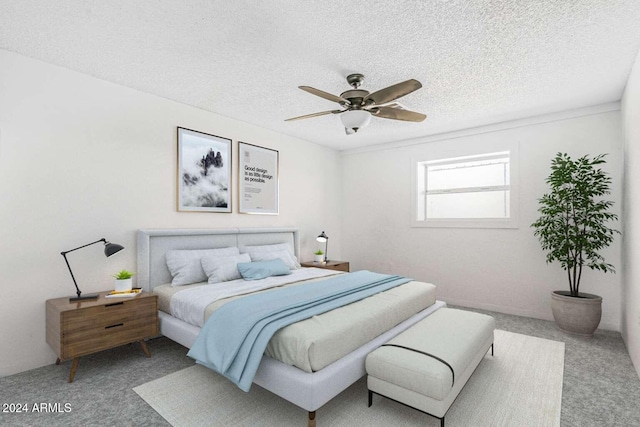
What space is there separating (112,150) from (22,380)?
214cm

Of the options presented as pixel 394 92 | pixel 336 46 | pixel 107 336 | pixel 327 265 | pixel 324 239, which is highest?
pixel 336 46

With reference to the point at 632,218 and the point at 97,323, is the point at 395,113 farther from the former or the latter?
the point at 97,323

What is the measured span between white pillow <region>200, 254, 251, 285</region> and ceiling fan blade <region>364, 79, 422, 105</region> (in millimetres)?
2306

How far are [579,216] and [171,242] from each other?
4.68m

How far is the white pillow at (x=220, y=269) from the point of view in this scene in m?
3.45

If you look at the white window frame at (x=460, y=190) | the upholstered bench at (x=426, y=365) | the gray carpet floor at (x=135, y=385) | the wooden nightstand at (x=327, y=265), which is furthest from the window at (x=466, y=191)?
the upholstered bench at (x=426, y=365)

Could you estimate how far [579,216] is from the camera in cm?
356

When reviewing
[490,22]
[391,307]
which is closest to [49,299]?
[391,307]

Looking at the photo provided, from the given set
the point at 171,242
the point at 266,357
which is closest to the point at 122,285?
the point at 171,242

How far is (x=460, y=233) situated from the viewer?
4832mm

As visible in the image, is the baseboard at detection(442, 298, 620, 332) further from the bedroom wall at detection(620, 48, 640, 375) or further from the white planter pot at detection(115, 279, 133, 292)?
the white planter pot at detection(115, 279, 133, 292)

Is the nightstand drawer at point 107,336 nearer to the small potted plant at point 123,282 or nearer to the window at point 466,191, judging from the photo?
the small potted plant at point 123,282

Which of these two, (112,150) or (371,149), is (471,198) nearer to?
(371,149)

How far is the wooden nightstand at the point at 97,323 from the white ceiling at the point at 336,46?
213cm
